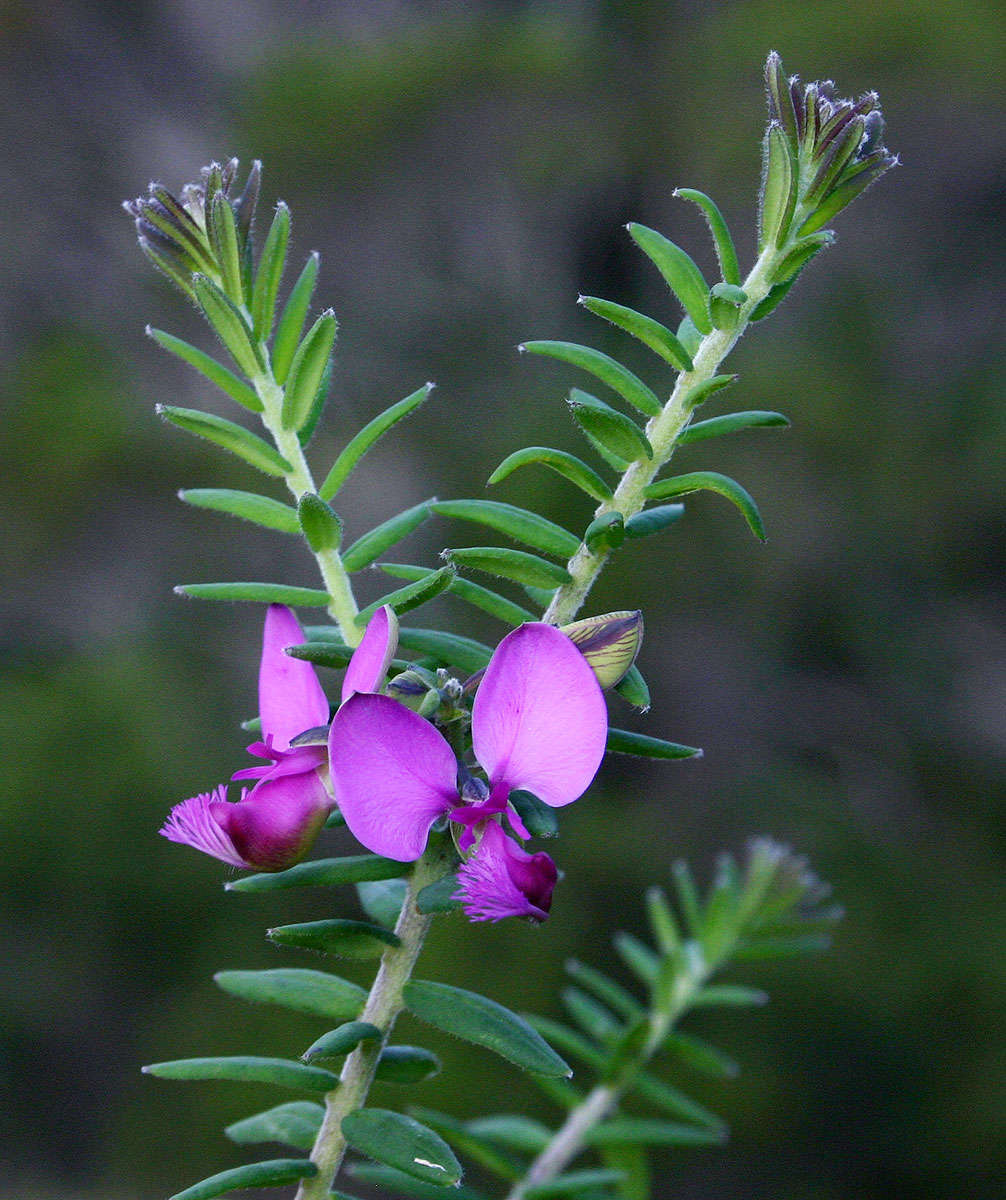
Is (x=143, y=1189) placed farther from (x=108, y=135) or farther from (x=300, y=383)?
(x=108, y=135)

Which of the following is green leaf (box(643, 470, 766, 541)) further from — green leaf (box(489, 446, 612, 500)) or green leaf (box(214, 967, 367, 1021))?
green leaf (box(214, 967, 367, 1021))

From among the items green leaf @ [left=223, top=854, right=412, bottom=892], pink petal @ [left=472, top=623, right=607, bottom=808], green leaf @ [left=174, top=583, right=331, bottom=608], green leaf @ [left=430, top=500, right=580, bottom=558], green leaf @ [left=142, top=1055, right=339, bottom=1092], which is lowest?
green leaf @ [left=142, top=1055, right=339, bottom=1092]

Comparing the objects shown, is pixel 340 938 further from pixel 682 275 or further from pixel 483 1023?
pixel 682 275

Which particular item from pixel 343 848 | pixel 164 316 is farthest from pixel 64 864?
pixel 164 316

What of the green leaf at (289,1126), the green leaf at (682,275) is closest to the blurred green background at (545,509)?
the green leaf at (289,1126)

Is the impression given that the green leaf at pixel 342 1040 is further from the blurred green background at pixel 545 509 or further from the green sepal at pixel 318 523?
the blurred green background at pixel 545 509

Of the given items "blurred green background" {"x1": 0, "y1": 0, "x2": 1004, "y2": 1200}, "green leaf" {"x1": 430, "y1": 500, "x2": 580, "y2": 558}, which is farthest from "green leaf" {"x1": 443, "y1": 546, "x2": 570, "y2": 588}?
"blurred green background" {"x1": 0, "y1": 0, "x2": 1004, "y2": 1200}
